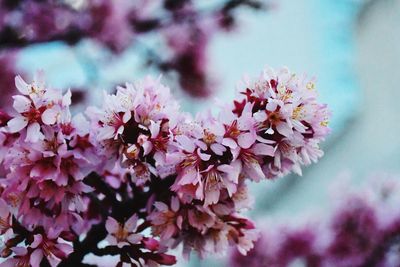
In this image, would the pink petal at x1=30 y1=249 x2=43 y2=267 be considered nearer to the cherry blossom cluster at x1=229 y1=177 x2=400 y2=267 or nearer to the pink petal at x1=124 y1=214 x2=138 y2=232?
the pink petal at x1=124 y1=214 x2=138 y2=232

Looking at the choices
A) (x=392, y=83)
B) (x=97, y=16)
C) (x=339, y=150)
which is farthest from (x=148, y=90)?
(x=339, y=150)

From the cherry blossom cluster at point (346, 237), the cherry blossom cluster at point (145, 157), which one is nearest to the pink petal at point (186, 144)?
the cherry blossom cluster at point (145, 157)

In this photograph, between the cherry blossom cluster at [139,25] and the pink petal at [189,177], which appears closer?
the pink petal at [189,177]

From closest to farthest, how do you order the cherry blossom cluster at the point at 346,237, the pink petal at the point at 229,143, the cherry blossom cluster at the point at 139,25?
the pink petal at the point at 229,143, the cherry blossom cluster at the point at 346,237, the cherry blossom cluster at the point at 139,25

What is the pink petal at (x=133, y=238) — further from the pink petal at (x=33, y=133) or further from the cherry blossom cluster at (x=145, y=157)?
the pink petal at (x=33, y=133)

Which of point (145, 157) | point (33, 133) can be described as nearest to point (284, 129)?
point (145, 157)

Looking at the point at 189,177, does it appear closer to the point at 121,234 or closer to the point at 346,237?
the point at 121,234

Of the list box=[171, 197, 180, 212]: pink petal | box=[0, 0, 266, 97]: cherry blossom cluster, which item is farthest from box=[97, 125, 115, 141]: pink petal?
box=[0, 0, 266, 97]: cherry blossom cluster
